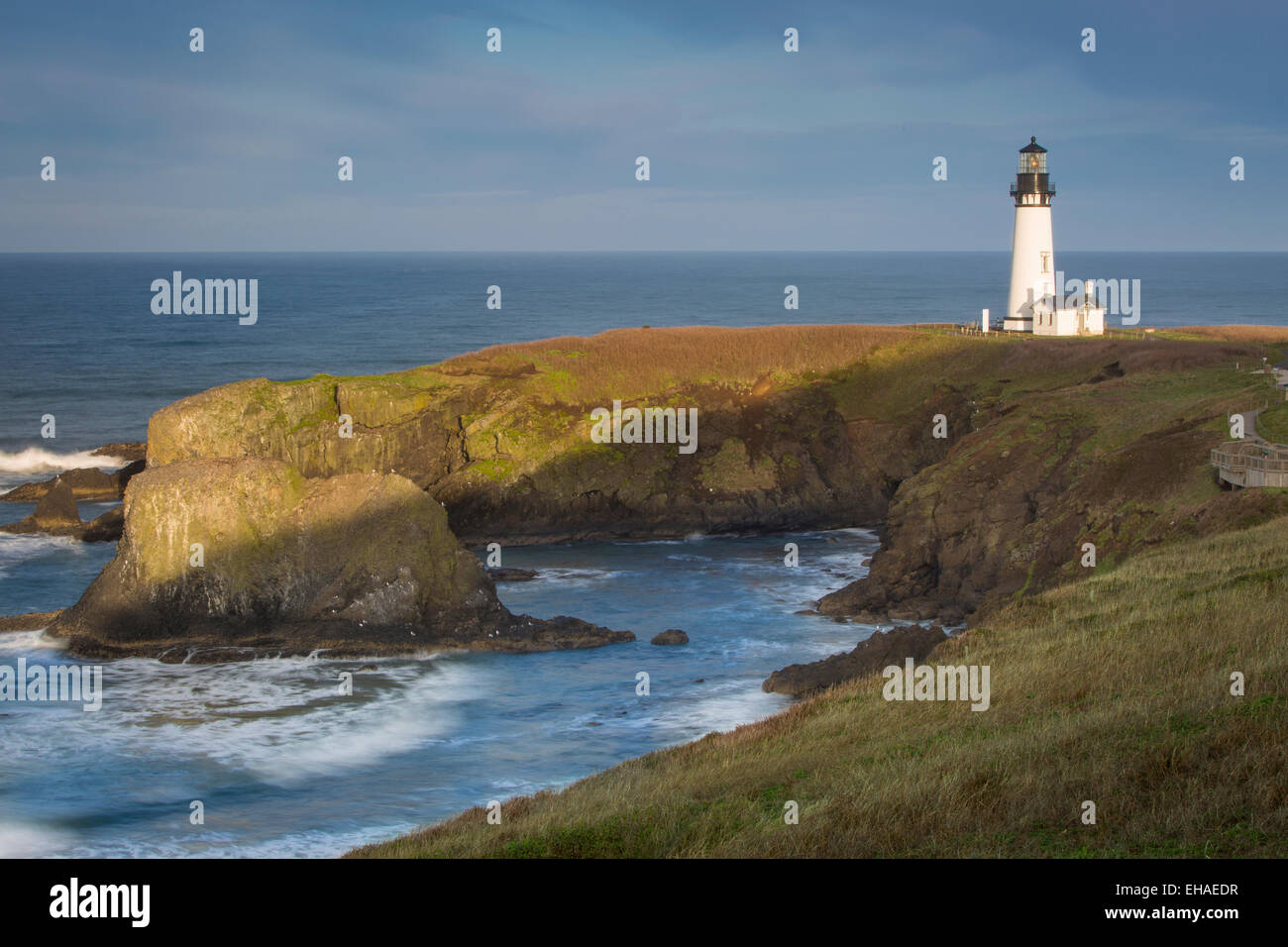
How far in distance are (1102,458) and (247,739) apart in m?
24.5

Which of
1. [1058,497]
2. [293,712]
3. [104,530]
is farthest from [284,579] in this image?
[1058,497]

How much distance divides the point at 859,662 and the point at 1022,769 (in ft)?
52.5

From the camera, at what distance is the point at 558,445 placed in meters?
55.5

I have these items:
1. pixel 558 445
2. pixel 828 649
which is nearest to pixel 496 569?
pixel 558 445

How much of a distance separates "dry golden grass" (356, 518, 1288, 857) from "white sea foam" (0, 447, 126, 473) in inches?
2189

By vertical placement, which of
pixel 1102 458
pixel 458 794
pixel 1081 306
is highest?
pixel 1081 306

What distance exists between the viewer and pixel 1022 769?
14719 mm

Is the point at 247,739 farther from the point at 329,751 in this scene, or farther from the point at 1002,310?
the point at 1002,310
